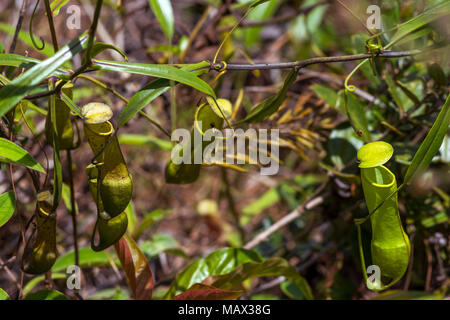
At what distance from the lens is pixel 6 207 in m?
0.66

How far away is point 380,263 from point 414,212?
488 millimetres

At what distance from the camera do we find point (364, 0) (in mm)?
1057

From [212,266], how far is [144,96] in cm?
46

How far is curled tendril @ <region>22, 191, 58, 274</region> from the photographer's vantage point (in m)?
0.62

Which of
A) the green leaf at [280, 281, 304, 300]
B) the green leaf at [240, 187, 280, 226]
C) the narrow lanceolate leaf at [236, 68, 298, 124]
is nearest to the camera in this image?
the narrow lanceolate leaf at [236, 68, 298, 124]

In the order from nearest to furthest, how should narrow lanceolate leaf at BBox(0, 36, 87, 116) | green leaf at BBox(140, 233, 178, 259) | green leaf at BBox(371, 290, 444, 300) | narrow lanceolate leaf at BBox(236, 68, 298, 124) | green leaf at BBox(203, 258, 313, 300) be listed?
1. narrow lanceolate leaf at BBox(0, 36, 87, 116)
2. narrow lanceolate leaf at BBox(236, 68, 298, 124)
3. green leaf at BBox(203, 258, 313, 300)
4. green leaf at BBox(371, 290, 444, 300)
5. green leaf at BBox(140, 233, 178, 259)

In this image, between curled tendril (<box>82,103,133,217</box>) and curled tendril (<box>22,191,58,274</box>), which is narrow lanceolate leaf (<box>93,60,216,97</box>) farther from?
curled tendril (<box>22,191,58,274</box>)

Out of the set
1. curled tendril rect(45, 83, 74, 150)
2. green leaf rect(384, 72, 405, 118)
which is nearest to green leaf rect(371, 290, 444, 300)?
green leaf rect(384, 72, 405, 118)

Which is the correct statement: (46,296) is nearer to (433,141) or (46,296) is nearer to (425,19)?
(433,141)

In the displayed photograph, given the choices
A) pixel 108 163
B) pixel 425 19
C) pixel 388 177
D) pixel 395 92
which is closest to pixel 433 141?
pixel 388 177

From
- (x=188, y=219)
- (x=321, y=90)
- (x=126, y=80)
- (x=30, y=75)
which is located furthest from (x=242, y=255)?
(x=188, y=219)

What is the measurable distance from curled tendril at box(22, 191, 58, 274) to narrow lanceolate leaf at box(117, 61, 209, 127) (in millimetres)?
192

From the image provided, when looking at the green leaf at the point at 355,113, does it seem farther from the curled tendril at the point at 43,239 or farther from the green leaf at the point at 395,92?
the curled tendril at the point at 43,239
